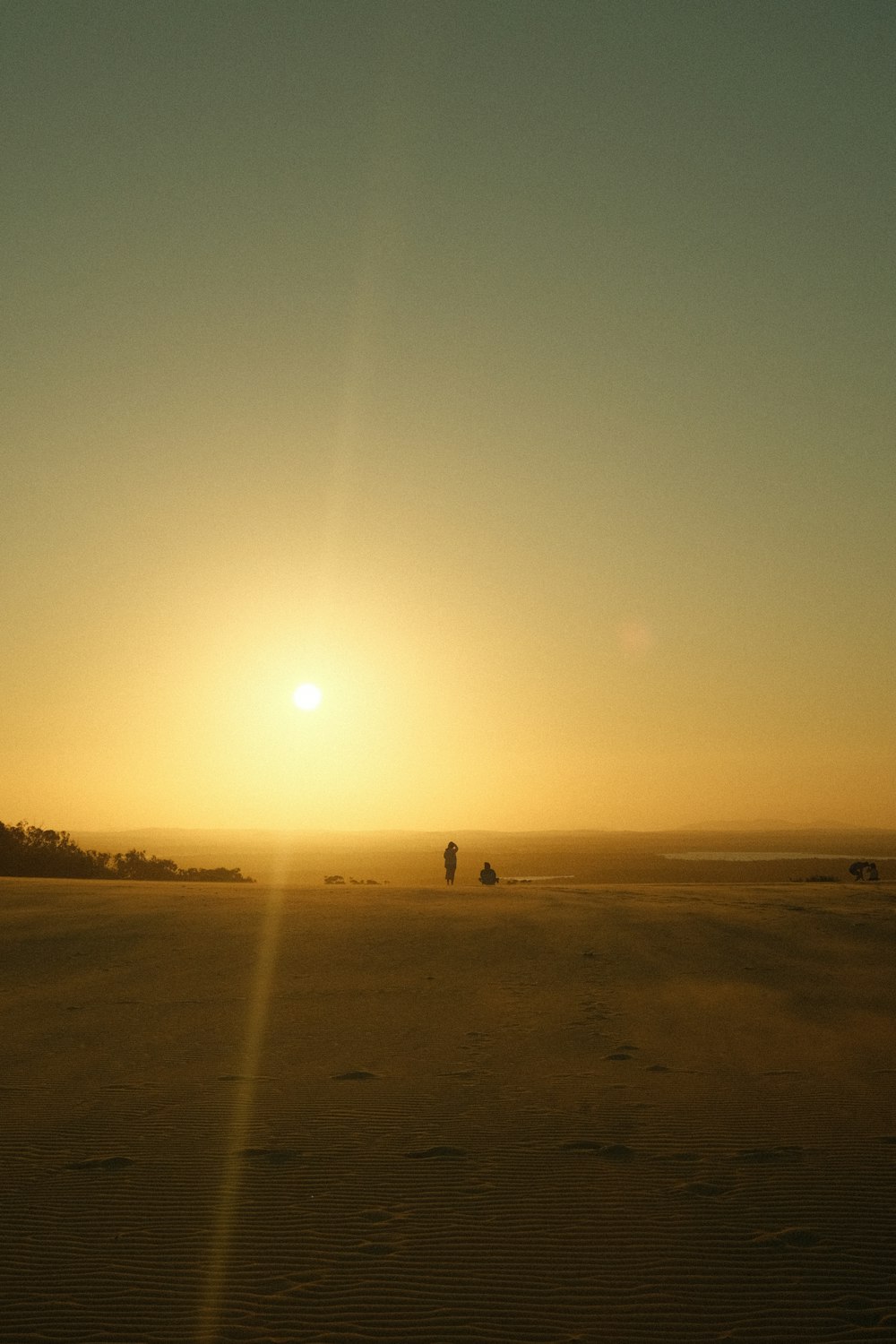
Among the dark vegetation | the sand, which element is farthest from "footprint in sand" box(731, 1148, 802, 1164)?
the dark vegetation

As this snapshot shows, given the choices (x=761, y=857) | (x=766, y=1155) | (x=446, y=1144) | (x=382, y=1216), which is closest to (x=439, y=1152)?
(x=446, y=1144)

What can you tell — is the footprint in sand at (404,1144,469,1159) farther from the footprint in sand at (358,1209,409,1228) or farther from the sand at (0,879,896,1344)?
the footprint in sand at (358,1209,409,1228)

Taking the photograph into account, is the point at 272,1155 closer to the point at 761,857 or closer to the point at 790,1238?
the point at 790,1238

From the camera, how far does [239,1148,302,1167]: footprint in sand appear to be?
271 inches

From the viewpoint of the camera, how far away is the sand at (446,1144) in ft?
16.5

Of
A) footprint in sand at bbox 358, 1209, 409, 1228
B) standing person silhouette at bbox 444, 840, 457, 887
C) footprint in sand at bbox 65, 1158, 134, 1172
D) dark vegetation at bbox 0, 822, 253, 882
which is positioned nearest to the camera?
footprint in sand at bbox 358, 1209, 409, 1228

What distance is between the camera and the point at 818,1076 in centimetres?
888

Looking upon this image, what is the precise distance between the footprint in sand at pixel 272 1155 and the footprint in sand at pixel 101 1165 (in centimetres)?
79

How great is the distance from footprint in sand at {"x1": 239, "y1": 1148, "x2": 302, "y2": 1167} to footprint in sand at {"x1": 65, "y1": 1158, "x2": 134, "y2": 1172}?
790 millimetres

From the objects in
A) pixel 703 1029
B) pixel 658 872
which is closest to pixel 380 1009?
pixel 703 1029

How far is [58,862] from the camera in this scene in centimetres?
3238

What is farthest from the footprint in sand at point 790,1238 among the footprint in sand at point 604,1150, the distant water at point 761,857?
the distant water at point 761,857

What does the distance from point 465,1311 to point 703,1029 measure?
20.5 ft

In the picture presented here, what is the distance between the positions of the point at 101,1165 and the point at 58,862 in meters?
27.7
